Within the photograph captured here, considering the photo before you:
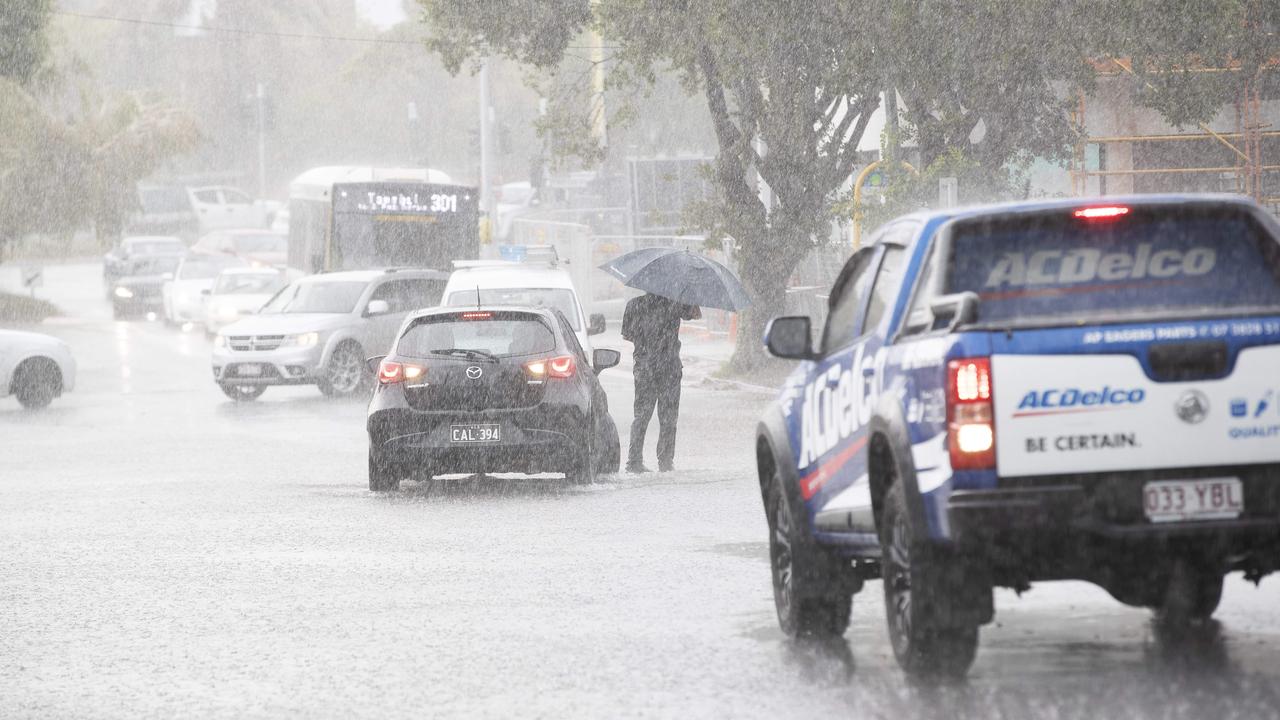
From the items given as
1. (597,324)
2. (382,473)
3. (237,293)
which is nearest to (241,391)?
(597,324)

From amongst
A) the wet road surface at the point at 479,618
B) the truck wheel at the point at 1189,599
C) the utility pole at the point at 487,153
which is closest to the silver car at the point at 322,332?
the wet road surface at the point at 479,618

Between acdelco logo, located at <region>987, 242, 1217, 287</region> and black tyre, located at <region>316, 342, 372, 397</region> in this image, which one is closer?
acdelco logo, located at <region>987, 242, 1217, 287</region>

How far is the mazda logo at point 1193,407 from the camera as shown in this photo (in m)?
6.96

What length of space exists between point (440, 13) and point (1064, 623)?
22.8 m

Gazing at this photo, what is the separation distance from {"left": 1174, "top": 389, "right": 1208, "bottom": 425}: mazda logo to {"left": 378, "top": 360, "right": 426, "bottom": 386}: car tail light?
9429 mm

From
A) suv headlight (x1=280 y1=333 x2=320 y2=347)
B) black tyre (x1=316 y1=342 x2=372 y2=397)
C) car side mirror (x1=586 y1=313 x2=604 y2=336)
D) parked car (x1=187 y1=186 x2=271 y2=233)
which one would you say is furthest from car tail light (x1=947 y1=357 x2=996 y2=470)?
parked car (x1=187 y1=186 x2=271 y2=233)

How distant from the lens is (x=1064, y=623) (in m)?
9.19

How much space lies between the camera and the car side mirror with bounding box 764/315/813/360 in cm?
873

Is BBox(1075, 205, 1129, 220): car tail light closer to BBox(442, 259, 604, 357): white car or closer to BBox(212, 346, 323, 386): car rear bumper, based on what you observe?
BBox(442, 259, 604, 357): white car

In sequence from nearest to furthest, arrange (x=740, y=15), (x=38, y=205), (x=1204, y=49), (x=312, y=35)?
(x=1204, y=49) < (x=740, y=15) < (x=38, y=205) < (x=312, y=35)

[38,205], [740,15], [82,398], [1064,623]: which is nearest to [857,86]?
[740,15]

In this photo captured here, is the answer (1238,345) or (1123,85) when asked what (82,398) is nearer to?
(1123,85)

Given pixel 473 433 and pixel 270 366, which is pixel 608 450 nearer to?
pixel 473 433

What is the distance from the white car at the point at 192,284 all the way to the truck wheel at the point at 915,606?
37.0 meters
